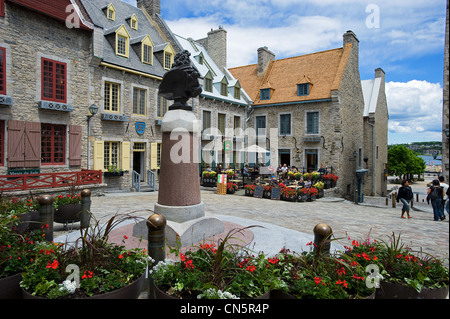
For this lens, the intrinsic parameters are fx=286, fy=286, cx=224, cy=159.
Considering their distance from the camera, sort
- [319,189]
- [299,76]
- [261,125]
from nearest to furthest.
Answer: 1. [319,189]
2. [299,76]
3. [261,125]

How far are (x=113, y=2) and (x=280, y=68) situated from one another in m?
15.0

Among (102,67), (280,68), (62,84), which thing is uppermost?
(280,68)

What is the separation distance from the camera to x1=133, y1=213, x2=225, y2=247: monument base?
540 centimetres

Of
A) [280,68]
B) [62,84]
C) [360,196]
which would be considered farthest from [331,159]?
[62,84]

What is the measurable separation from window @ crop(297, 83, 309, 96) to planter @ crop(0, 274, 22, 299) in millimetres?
23022

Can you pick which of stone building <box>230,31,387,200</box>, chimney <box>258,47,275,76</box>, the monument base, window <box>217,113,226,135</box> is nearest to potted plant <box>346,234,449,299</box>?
the monument base

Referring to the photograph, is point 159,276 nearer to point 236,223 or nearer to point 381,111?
point 236,223

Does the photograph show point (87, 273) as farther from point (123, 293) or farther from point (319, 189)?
point (319, 189)

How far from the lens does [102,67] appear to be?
15477mm

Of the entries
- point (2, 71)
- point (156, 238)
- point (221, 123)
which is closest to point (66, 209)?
point (156, 238)

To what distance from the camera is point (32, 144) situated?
12719 millimetres

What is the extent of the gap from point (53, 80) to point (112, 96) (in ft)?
10.5

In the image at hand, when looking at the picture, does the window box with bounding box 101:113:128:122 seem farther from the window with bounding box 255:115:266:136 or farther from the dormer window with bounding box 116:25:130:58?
the window with bounding box 255:115:266:136

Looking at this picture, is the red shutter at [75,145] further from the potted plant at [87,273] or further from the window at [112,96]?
the potted plant at [87,273]
